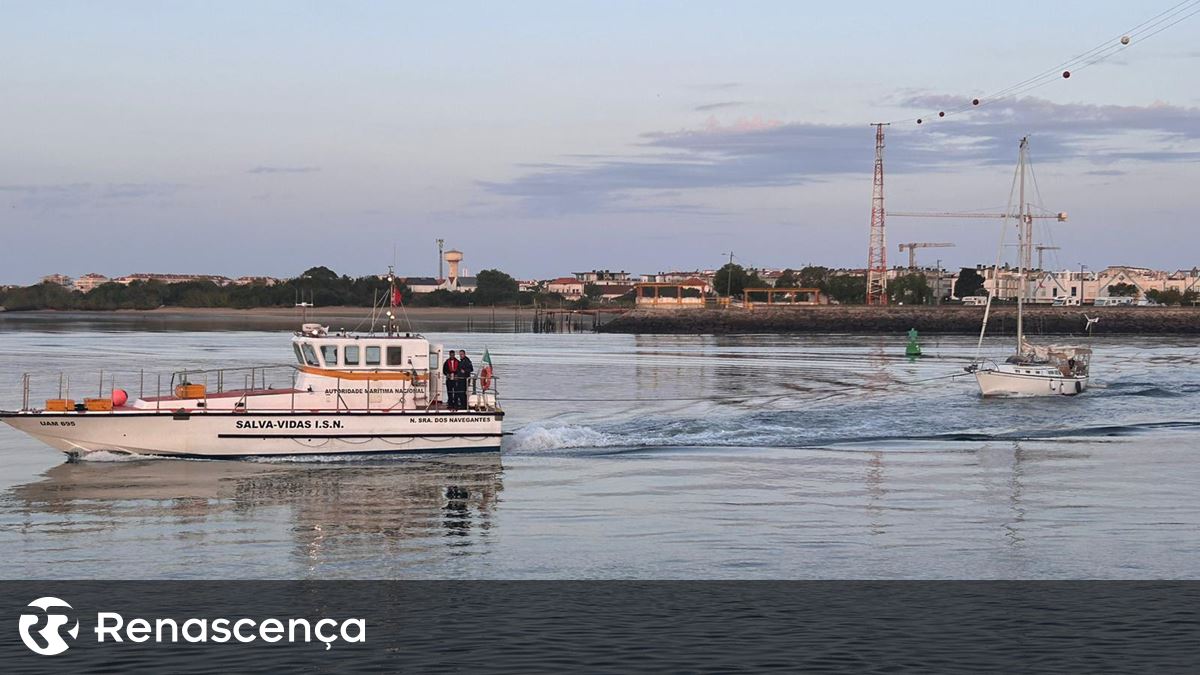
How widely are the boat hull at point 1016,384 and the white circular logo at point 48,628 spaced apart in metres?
46.1

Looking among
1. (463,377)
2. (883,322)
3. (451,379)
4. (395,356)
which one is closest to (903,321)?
(883,322)

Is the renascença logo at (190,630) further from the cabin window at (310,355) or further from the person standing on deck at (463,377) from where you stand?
the cabin window at (310,355)

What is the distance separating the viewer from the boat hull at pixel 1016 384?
57312 millimetres

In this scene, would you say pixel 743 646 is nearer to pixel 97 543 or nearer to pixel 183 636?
pixel 183 636

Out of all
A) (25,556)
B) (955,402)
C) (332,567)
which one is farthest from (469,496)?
(955,402)

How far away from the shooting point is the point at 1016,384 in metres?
57.4

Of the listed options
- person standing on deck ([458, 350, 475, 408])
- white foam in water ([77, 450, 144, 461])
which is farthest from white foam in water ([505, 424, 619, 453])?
white foam in water ([77, 450, 144, 461])

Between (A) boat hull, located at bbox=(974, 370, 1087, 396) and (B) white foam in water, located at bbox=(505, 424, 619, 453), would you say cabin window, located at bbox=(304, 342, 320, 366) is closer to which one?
(B) white foam in water, located at bbox=(505, 424, 619, 453)

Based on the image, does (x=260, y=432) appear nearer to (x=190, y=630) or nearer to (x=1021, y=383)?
(x=190, y=630)

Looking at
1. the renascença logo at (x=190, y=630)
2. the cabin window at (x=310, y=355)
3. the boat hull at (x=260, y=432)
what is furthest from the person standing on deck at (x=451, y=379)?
the renascença logo at (x=190, y=630)

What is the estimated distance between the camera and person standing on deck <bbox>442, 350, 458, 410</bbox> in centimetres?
3344

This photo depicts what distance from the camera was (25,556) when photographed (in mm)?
20609

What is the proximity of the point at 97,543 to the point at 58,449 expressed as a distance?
38.4 feet

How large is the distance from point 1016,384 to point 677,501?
3454 centimetres
